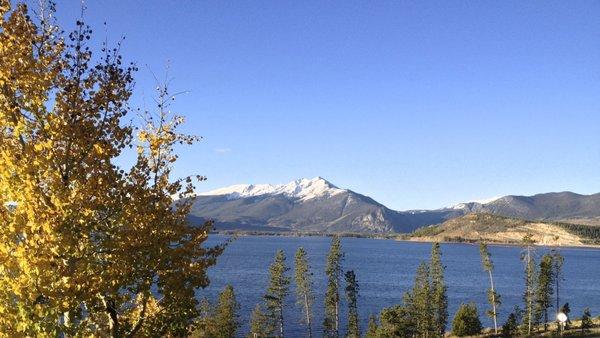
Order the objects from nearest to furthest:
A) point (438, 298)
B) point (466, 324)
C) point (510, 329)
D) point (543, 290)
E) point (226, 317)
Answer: point (226, 317) < point (510, 329) < point (543, 290) < point (466, 324) < point (438, 298)

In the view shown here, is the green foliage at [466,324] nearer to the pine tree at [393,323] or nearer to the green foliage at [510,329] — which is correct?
the green foliage at [510,329]

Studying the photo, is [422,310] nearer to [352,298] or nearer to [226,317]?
[352,298]

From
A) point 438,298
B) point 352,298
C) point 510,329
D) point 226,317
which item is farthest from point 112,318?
point 438,298

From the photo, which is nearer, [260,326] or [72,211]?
[72,211]

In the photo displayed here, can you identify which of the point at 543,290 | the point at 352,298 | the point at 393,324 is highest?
the point at 543,290

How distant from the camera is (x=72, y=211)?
1145cm

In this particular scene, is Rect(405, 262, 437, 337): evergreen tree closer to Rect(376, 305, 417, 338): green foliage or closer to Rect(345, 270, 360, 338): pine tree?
Rect(376, 305, 417, 338): green foliage

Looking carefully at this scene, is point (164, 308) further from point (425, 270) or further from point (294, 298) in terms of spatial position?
point (294, 298)

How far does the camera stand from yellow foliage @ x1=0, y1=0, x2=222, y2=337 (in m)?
10.7

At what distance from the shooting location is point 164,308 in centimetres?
1508

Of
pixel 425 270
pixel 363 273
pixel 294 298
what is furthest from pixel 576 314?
pixel 363 273

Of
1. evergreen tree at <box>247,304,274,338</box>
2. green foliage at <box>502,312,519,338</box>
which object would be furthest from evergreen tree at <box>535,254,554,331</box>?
evergreen tree at <box>247,304,274,338</box>

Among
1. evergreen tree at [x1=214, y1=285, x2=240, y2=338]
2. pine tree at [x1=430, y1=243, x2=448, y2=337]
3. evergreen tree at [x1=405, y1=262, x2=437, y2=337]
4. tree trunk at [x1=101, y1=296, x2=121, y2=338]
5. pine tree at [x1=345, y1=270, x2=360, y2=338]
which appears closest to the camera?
tree trunk at [x1=101, y1=296, x2=121, y2=338]

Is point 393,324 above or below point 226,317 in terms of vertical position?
below
